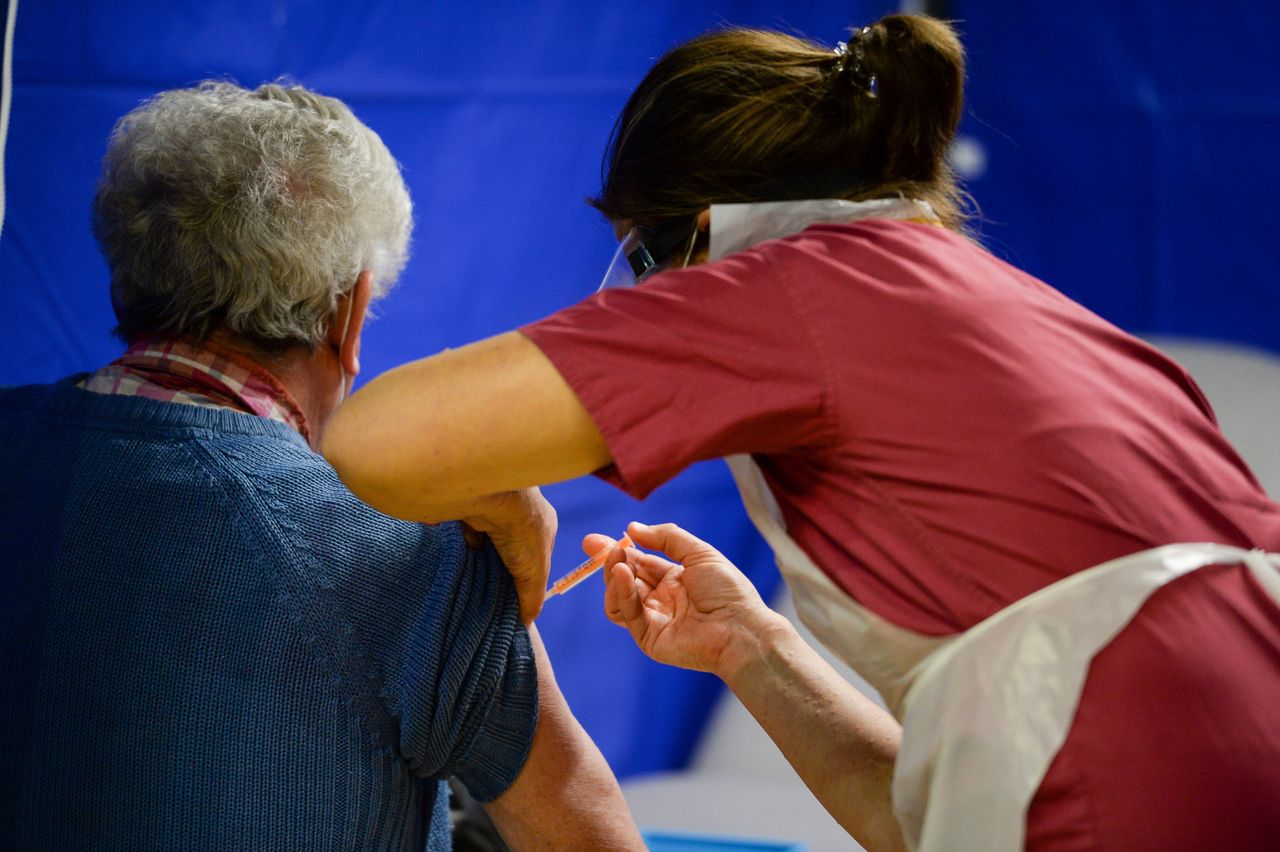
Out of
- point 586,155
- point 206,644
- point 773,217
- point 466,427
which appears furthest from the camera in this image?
point 586,155

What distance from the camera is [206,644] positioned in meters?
1.31

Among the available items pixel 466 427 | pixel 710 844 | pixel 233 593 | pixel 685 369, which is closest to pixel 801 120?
pixel 685 369

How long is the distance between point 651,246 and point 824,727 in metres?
0.56

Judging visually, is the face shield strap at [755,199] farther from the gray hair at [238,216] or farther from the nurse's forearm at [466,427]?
A: the gray hair at [238,216]

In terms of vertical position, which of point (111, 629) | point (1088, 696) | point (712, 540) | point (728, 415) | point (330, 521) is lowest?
point (712, 540)

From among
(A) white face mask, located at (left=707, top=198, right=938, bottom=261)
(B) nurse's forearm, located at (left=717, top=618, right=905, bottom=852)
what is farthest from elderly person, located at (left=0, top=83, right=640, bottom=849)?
(A) white face mask, located at (left=707, top=198, right=938, bottom=261)

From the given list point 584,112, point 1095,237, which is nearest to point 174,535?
point 584,112

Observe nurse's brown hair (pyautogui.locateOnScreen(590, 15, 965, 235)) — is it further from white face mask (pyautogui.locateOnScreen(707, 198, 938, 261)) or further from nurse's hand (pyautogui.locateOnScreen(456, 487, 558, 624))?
nurse's hand (pyautogui.locateOnScreen(456, 487, 558, 624))

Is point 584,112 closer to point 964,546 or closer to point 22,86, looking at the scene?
point 22,86

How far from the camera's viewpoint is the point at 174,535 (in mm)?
1324

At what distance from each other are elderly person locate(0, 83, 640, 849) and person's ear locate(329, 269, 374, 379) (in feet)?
0.13

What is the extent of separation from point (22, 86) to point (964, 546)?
4.98 feet

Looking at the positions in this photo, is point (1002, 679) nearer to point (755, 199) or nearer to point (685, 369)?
point (685, 369)

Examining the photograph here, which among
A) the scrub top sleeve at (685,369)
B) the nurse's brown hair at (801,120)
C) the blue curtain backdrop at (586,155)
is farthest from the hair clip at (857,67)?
the blue curtain backdrop at (586,155)
